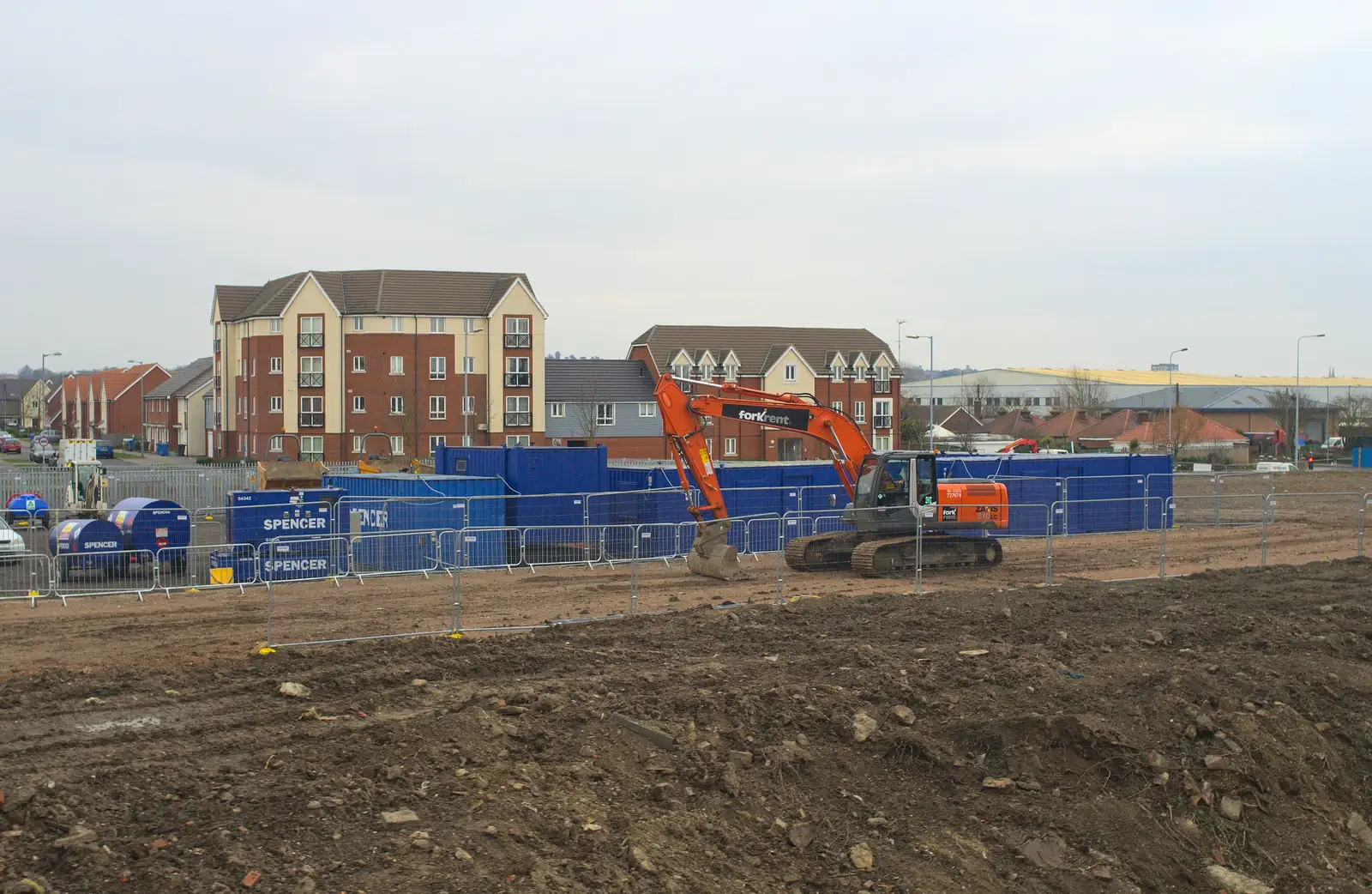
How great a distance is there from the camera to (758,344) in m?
76.2

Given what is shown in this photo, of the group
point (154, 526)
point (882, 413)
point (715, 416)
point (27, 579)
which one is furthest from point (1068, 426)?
point (27, 579)

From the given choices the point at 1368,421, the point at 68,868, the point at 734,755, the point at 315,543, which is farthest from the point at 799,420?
the point at 1368,421

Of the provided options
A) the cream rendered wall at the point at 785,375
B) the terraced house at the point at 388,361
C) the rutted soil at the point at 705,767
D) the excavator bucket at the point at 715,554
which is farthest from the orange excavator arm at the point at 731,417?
the cream rendered wall at the point at 785,375

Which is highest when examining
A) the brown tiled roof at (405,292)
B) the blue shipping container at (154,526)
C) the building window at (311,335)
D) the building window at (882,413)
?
the brown tiled roof at (405,292)

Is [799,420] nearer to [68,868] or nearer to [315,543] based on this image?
[315,543]

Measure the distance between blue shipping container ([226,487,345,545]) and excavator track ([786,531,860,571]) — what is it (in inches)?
365

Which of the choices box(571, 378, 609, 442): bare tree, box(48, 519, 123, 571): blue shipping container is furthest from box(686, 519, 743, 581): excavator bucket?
box(571, 378, 609, 442): bare tree

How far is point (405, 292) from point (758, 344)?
75.5 feet

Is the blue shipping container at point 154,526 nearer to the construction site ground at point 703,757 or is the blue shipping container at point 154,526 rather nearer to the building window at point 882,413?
the construction site ground at point 703,757

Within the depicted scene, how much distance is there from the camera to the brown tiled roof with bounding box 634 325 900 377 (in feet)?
244

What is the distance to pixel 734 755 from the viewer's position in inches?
410

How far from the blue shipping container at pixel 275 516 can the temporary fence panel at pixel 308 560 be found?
60 centimetres

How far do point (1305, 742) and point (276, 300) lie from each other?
6204 cm

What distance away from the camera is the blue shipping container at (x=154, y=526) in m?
22.2
